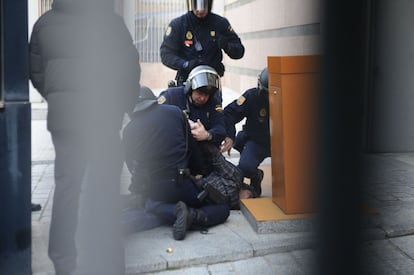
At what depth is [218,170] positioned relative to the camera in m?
3.63

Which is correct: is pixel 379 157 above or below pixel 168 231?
above

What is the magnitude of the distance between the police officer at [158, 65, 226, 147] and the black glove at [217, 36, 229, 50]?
1.84 feet

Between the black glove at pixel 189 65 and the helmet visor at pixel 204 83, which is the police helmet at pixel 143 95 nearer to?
the helmet visor at pixel 204 83

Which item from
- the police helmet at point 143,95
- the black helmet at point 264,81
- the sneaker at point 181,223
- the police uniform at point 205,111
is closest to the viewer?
the police helmet at point 143,95

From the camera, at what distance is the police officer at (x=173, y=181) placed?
3.22 metres

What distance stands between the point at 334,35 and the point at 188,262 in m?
2.28

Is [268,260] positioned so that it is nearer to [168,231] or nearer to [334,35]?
[168,231]

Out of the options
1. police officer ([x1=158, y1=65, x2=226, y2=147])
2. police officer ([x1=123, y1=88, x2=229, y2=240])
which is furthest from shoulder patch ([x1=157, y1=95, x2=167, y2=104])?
police officer ([x1=123, y1=88, x2=229, y2=240])

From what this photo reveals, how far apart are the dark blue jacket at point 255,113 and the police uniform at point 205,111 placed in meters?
0.33

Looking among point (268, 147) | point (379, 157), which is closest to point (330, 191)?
point (379, 157)

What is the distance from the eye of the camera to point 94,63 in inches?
30.9

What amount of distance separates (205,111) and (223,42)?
0.69 meters

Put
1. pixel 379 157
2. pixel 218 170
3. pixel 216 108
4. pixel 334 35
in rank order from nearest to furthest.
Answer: pixel 334 35
pixel 379 157
pixel 218 170
pixel 216 108

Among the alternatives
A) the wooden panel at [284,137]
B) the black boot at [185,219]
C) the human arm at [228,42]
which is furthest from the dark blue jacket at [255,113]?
the black boot at [185,219]
